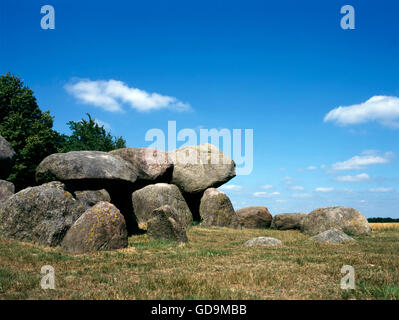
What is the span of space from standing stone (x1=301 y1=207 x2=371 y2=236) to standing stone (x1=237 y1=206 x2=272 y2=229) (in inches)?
291

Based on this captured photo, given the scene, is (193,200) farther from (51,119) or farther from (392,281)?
(392,281)

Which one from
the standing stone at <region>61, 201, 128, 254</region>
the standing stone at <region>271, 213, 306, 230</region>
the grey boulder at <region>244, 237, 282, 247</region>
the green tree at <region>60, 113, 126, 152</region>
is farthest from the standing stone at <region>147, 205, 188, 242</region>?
the green tree at <region>60, 113, 126, 152</region>

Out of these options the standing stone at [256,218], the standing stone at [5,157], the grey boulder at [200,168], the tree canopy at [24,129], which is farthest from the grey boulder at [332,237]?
the tree canopy at [24,129]

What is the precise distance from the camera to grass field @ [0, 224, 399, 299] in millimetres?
6055

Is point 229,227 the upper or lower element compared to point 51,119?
lower

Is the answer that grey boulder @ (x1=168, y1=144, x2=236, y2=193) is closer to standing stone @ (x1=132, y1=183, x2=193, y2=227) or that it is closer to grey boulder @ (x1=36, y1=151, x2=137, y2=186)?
standing stone @ (x1=132, y1=183, x2=193, y2=227)

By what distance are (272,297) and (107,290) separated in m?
2.96

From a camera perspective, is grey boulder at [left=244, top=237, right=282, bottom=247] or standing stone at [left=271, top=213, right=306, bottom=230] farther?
standing stone at [left=271, top=213, right=306, bottom=230]

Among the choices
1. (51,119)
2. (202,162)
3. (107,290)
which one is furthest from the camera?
(51,119)

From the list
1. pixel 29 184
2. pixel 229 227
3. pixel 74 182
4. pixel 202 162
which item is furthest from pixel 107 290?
pixel 29 184

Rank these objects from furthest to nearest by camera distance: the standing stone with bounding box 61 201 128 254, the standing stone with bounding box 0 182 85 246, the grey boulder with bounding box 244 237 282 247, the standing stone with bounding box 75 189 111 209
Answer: the standing stone with bounding box 75 189 111 209 → the grey boulder with bounding box 244 237 282 247 → the standing stone with bounding box 0 182 85 246 → the standing stone with bounding box 61 201 128 254

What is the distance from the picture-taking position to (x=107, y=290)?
629cm

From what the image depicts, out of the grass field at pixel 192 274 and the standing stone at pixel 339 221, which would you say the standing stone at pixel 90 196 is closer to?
the grass field at pixel 192 274

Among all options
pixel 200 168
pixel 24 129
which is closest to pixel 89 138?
pixel 24 129
